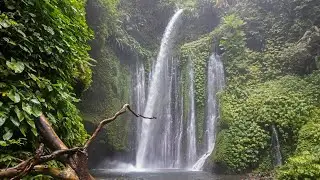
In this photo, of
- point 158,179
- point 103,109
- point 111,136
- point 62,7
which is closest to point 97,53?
point 103,109

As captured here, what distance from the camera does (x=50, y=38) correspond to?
12.8ft

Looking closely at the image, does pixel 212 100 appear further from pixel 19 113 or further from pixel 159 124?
pixel 19 113

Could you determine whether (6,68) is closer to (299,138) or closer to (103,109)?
(299,138)

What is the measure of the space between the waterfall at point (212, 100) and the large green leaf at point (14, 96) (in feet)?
36.2

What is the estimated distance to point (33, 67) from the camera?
3.69m

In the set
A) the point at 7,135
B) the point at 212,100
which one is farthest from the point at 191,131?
the point at 7,135

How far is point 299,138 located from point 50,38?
9.41 m

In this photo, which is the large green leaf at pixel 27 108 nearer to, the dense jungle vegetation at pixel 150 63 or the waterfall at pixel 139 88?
the dense jungle vegetation at pixel 150 63

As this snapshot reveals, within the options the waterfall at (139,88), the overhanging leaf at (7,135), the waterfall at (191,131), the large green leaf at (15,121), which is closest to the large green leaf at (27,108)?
the large green leaf at (15,121)

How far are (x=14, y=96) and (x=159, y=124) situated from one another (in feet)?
45.8

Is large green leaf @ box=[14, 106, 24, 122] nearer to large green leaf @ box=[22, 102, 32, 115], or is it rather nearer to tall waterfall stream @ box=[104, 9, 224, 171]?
large green leaf @ box=[22, 102, 32, 115]

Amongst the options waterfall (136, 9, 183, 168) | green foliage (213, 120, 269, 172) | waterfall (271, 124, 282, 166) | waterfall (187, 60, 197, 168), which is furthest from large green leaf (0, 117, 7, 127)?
waterfall (136, 9, 183, 168)

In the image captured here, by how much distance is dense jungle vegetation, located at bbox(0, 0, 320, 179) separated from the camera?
3.38 metres

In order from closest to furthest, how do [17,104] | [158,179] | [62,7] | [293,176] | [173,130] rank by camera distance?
[17,104]
[62,7]
[293,176]
[158,179]
[173,130]
